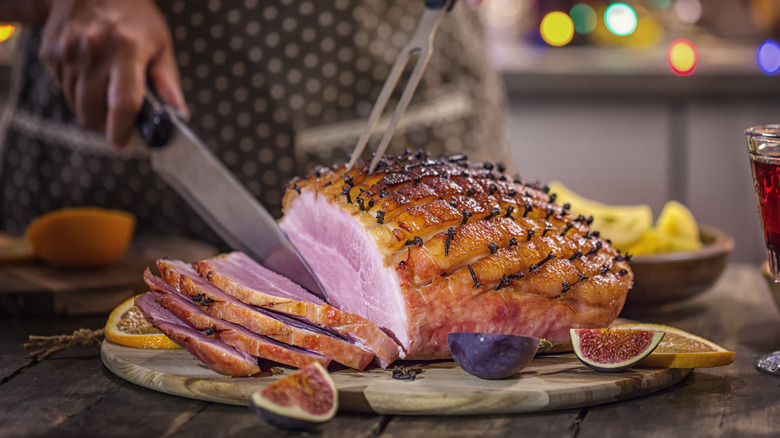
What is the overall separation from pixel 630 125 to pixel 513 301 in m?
4.19

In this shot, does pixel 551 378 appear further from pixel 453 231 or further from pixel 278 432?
pixel 278 432

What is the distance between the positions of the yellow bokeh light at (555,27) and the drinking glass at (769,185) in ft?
17.0

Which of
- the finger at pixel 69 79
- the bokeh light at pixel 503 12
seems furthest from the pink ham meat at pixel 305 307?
the bokeh light at pixel 503 12

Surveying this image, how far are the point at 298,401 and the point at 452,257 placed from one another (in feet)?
1.53

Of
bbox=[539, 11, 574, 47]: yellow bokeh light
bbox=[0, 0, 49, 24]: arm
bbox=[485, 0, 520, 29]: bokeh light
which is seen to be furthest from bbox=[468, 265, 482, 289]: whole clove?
bbox=[485, 0, 520, 29]: bokeh light

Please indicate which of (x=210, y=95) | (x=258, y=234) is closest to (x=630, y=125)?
(x=210, y=95)

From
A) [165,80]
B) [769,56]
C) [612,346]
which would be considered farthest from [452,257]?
[769,56]

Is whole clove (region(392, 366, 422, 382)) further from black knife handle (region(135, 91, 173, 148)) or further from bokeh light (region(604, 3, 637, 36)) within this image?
bokeh light (region(604, 3, 637, 36))

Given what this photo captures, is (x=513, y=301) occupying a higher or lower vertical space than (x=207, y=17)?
lower

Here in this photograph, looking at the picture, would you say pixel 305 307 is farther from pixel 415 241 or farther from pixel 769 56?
pixel 769 56

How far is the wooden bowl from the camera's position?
223cm

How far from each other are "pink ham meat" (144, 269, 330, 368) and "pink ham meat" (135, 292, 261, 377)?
16mm

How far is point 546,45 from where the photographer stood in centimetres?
677

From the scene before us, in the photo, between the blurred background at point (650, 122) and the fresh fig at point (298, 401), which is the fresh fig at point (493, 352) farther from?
the blurred background at point (650, 122)
